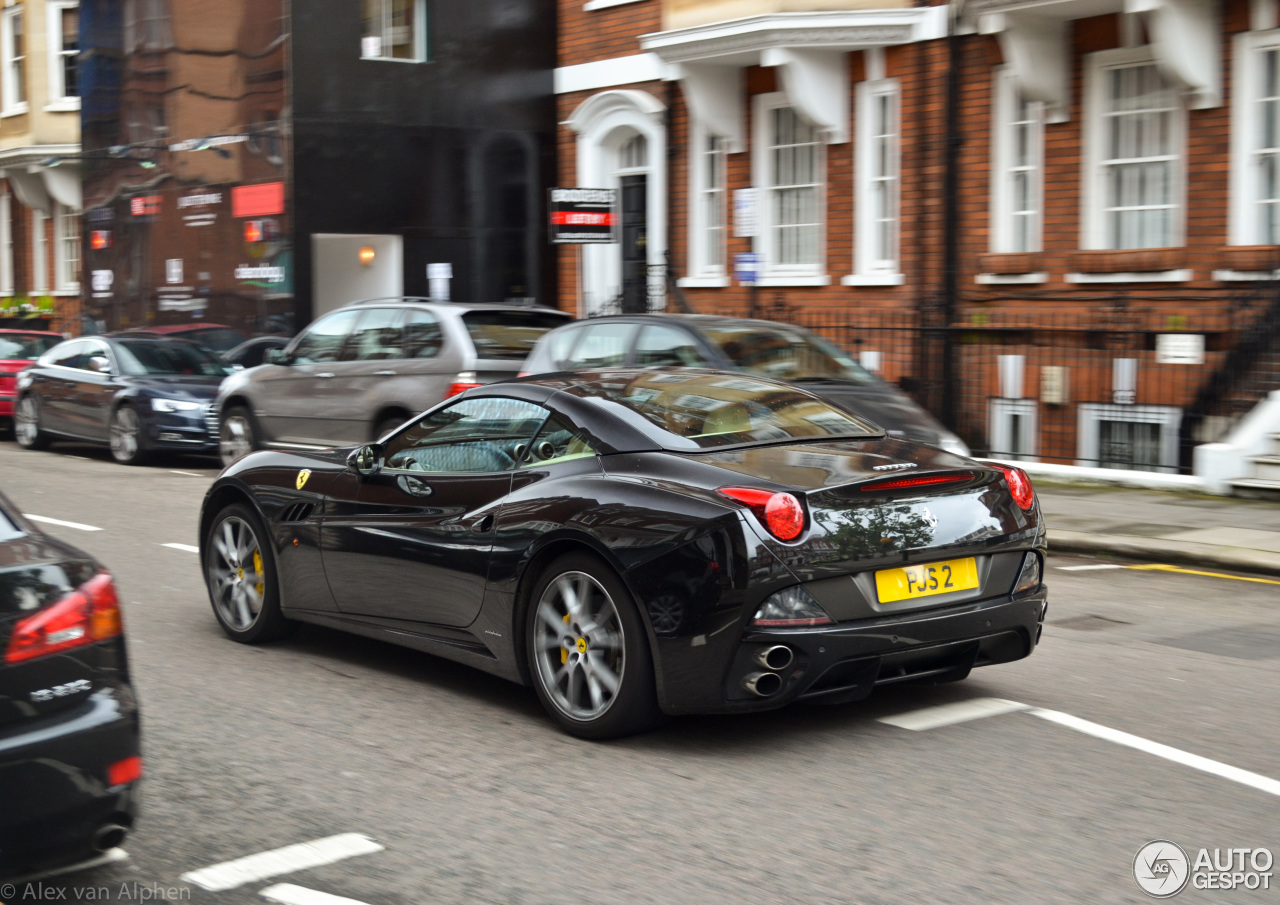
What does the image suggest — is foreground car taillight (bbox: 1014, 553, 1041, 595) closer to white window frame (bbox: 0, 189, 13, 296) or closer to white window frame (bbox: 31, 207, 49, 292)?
white window frame (bbox: 31, 207, 49, 292)

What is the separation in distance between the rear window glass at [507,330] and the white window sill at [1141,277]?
5.71 meters

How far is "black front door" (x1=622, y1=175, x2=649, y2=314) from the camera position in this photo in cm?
2197

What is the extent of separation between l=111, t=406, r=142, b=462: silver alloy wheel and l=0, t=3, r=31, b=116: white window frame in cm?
1762

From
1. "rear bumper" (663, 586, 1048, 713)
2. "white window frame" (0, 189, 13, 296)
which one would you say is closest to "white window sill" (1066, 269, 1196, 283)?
"rear bumper" (663, 586, 1048, 713)

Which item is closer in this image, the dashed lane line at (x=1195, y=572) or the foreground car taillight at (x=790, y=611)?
the foreground car taillight at (x=790, y=611)

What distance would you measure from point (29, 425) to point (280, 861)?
53.6ft

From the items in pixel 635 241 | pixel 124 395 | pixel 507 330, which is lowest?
pixel 124 395

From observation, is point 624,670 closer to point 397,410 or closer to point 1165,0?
point 397,410

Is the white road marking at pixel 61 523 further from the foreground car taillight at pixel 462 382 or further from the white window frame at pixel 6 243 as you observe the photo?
the white window frame at pixel 6 243

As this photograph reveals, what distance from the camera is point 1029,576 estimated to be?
5887 mm

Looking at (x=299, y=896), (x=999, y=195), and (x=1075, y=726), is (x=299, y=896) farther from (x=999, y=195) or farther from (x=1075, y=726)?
(x=999, y=195)

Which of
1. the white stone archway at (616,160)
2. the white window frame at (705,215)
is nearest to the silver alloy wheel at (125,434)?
the white stone archway at (616,160)

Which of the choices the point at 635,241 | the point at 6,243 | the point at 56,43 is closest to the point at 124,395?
the point at 635,241

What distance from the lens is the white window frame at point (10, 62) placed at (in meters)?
32.2
